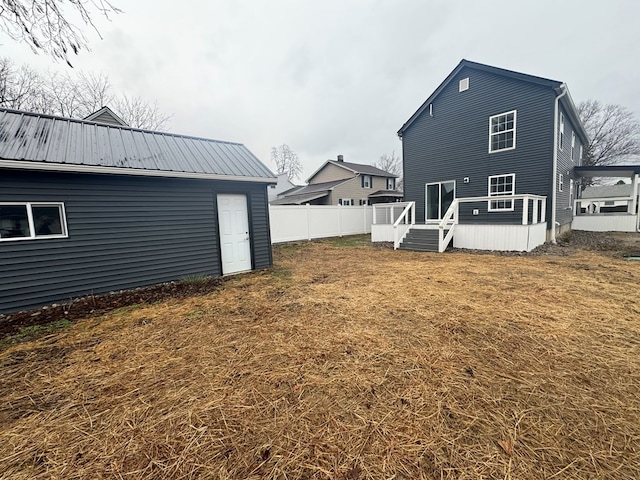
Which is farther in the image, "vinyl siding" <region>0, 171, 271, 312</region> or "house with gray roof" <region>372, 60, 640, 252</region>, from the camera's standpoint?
"house with gray roof" <region>372, 60, 640, 252</region>

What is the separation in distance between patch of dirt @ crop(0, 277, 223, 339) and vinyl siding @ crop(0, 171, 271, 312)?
18 centimetres

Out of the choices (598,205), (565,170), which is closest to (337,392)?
(565,170)

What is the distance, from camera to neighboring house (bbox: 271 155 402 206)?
2347cm

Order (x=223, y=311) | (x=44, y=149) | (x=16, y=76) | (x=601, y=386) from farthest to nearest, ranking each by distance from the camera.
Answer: (x=16, y=76) < (x=44, y=149) < (x=223, y=311) < (x=601, y=386)

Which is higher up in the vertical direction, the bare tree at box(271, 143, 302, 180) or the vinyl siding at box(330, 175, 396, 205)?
the bare tree at box(271, 143, 302, 180)

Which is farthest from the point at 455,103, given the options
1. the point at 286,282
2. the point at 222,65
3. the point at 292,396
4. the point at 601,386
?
the point at 292,396

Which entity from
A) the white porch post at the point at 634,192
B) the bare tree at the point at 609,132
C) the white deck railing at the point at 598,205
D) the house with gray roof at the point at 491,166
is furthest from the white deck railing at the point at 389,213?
the bare tree at the point at 609,132

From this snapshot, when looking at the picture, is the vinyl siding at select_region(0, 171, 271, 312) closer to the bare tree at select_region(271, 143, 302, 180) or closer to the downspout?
the downspout

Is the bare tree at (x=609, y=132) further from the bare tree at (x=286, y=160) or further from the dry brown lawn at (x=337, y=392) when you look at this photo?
→ the bare tree at (x=286, y=160)

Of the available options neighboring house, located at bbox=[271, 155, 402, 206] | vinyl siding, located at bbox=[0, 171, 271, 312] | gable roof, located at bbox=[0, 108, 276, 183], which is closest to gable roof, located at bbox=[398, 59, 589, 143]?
neighboring house, located at bbox=[271, 155, 402, 206]

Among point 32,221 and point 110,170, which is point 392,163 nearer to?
point 110,170

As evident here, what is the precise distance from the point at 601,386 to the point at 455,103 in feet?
45.3

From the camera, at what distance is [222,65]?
12.4 m

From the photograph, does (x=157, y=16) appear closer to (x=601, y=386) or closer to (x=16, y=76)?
(x=601, y=386)
